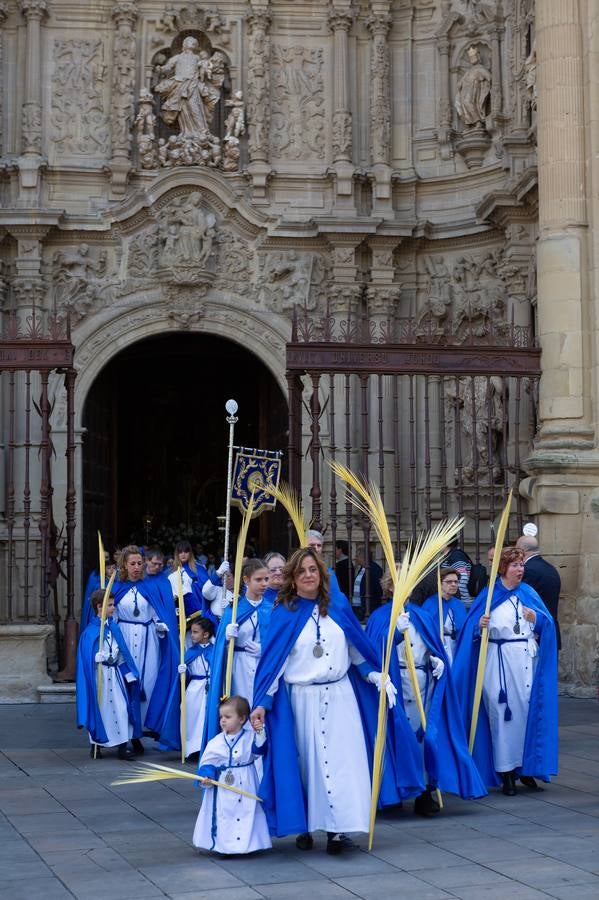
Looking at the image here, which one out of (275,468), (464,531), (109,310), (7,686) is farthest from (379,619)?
(109,310)

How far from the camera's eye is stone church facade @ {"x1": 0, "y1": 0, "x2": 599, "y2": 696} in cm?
1830

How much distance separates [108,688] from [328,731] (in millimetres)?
3788

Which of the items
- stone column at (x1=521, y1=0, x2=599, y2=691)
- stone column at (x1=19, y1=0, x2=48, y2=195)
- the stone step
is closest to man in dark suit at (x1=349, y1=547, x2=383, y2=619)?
stone column at (x1=521, y1=0, x2=599, y2=691)

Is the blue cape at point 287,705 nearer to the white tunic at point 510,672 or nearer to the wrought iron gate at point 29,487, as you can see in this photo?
the white tunic at point 510,672

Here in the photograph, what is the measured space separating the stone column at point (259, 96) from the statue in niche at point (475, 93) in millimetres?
2776

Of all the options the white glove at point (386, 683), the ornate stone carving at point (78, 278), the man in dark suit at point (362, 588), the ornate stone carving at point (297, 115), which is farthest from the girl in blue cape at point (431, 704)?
the ornate stone carving at point (297, 115)

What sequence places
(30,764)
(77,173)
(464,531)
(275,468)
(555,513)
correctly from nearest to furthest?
(30,764)
(275,468)
(555,513)
(464,531)
(77,173)

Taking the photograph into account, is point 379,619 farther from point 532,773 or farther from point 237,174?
point 237,174

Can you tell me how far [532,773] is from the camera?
8.57 metres

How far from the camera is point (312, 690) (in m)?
7.03

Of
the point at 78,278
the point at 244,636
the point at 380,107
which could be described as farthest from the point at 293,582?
the point at 380,107

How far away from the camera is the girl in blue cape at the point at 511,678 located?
8.68m

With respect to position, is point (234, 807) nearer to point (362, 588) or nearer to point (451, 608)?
point (451, 608)

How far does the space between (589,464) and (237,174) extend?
747 centimetres
